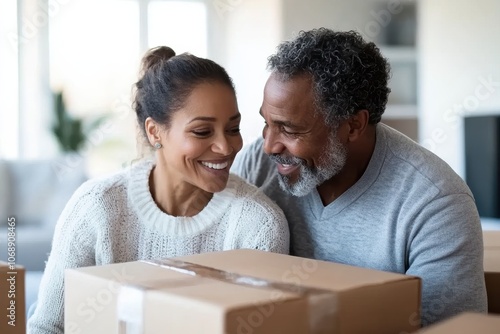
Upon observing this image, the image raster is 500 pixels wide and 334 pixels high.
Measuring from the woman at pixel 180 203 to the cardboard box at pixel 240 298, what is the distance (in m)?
0.49

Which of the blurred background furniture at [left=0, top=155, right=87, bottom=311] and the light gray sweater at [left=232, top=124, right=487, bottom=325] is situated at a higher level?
the light gray sweater at [left=232, top=124, right=487, bottom=325]

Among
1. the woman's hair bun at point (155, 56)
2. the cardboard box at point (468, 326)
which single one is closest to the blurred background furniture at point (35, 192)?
the woman's hair bun at point (155, 56)

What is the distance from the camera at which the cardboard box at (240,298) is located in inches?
30.4

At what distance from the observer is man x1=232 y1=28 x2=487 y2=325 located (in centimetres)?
136

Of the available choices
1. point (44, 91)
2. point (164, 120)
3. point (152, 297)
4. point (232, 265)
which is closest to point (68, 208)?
point (164, 120)

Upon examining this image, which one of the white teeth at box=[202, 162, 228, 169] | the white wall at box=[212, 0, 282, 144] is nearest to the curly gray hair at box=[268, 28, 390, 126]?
the white teeth at box=[202, 162, 228, 169]

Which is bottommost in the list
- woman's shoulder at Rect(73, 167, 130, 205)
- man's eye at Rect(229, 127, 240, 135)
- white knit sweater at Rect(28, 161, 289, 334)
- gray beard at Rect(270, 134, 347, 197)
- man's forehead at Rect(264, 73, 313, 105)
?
white knit sweater at Rect(28, 161, 289, 334)

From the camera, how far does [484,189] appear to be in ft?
15.1

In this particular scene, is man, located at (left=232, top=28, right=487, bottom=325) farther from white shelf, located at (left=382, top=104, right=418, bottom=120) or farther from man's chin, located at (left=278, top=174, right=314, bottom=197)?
white shelf, located at (left=382, top=104, right=418, bottom=120)

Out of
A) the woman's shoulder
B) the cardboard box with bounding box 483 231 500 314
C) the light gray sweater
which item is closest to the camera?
the light gray sweater

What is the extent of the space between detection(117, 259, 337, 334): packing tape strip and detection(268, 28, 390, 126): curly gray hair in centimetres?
64

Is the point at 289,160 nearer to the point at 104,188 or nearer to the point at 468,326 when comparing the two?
the point at 104,188

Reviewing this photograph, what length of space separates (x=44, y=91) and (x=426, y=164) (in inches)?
175

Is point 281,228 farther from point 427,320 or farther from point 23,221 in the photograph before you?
point 23,221
